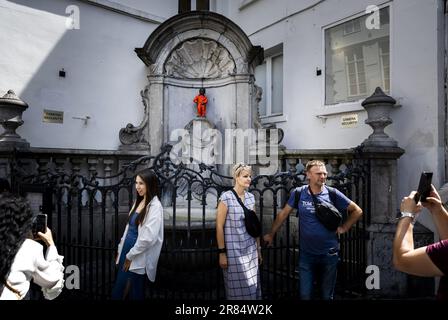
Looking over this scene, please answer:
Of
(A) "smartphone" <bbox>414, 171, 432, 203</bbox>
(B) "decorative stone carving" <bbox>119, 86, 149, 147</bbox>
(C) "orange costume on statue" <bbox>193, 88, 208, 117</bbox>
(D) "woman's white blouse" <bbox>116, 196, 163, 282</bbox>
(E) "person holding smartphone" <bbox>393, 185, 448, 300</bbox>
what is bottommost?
(D) "woman's white blouse" <bbox>116, 196, 163, 282</bbox>

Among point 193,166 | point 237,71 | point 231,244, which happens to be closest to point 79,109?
point 193,166

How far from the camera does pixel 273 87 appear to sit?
7867mm

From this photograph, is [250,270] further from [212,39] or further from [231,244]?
[212,39]

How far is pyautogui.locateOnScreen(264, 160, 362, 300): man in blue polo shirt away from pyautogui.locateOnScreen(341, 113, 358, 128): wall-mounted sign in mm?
3054

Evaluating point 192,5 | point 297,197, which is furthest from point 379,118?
point 192,5

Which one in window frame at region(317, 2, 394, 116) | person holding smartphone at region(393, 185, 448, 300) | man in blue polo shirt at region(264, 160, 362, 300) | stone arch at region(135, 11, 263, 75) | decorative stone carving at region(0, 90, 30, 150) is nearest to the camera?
person holding smartphone at region(393, 185, 448, 300)

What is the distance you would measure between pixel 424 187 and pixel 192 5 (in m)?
7.51

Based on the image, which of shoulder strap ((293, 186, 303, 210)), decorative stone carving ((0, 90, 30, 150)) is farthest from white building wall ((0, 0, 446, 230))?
shoulder strap ((293, 186, 303, 210))

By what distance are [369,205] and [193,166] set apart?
121 inches

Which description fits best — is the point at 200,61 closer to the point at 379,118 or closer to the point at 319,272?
the point at 379,118

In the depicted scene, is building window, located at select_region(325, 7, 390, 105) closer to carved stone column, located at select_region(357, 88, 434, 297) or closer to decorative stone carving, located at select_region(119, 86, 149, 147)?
carved stone column, located at select_region(357, 88, 434, 297)

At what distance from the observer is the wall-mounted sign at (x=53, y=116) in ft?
20.2

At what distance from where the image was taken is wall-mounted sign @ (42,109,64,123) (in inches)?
243

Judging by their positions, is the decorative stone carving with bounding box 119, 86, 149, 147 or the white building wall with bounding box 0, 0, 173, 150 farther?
the decorative stone carving with bounding box 119, 86, 149, 147
